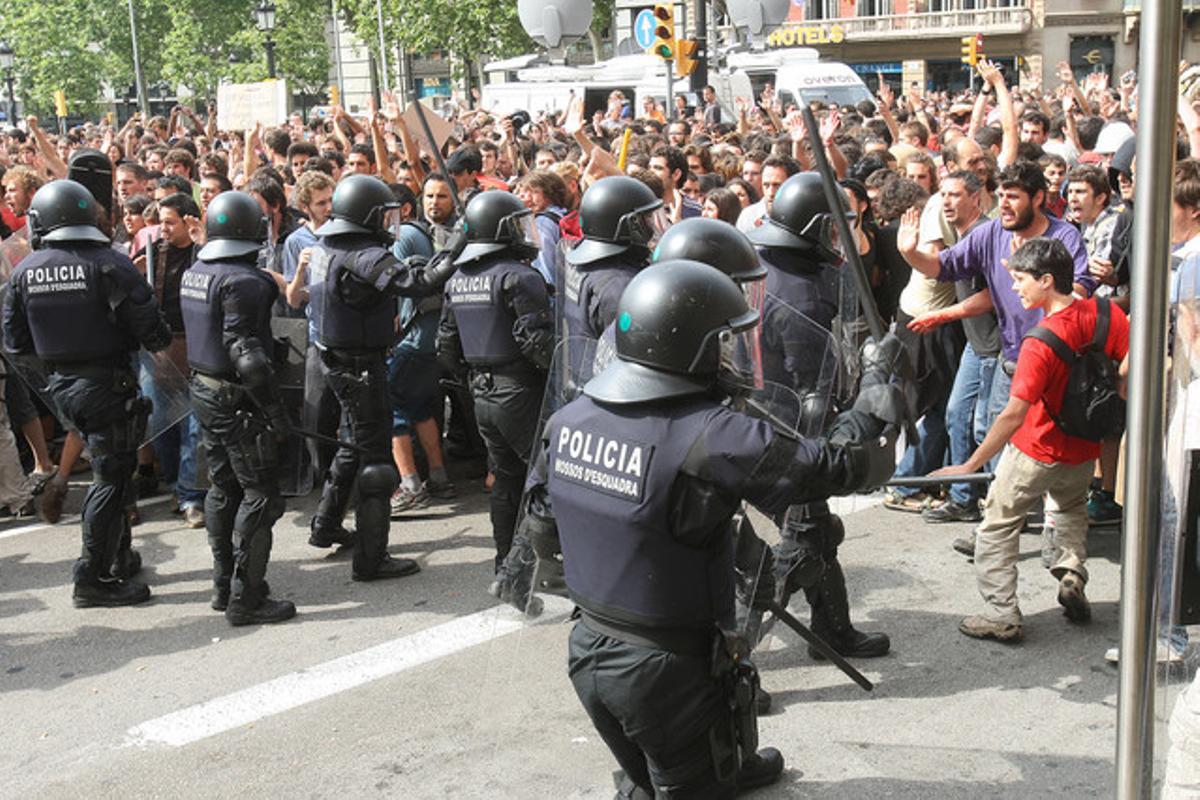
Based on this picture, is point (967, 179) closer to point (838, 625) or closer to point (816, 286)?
point (816, 286)

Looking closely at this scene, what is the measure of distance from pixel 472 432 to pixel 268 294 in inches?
112

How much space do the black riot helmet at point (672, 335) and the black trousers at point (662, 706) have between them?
0.68 metres

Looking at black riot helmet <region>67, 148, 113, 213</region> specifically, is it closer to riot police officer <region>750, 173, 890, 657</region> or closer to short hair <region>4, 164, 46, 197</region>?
short hair <region>4, 164, 46, 197</region>

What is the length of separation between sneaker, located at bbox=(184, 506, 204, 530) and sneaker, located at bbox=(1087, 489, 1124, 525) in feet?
16.4

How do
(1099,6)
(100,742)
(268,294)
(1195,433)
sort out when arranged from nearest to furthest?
1. (1195,433)
2. (100,742)
3. (268,294)
4. (1099,6)

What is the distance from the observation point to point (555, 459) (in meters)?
3.63

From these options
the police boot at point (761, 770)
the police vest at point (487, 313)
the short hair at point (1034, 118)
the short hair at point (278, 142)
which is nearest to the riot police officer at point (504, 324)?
the police vest at point (487, 313)

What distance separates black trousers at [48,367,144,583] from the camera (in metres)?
6.46

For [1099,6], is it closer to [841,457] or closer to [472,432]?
[472,432]

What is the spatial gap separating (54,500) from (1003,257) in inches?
219

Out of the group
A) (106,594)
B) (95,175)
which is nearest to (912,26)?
(95,175)

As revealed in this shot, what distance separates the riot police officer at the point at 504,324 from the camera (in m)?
6.15

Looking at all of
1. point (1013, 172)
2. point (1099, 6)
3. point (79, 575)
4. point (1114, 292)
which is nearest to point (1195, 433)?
point (1013, 172)

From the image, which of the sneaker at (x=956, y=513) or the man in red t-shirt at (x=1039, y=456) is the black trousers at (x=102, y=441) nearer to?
the man in red t-shirt at (x=1039, y=456)
